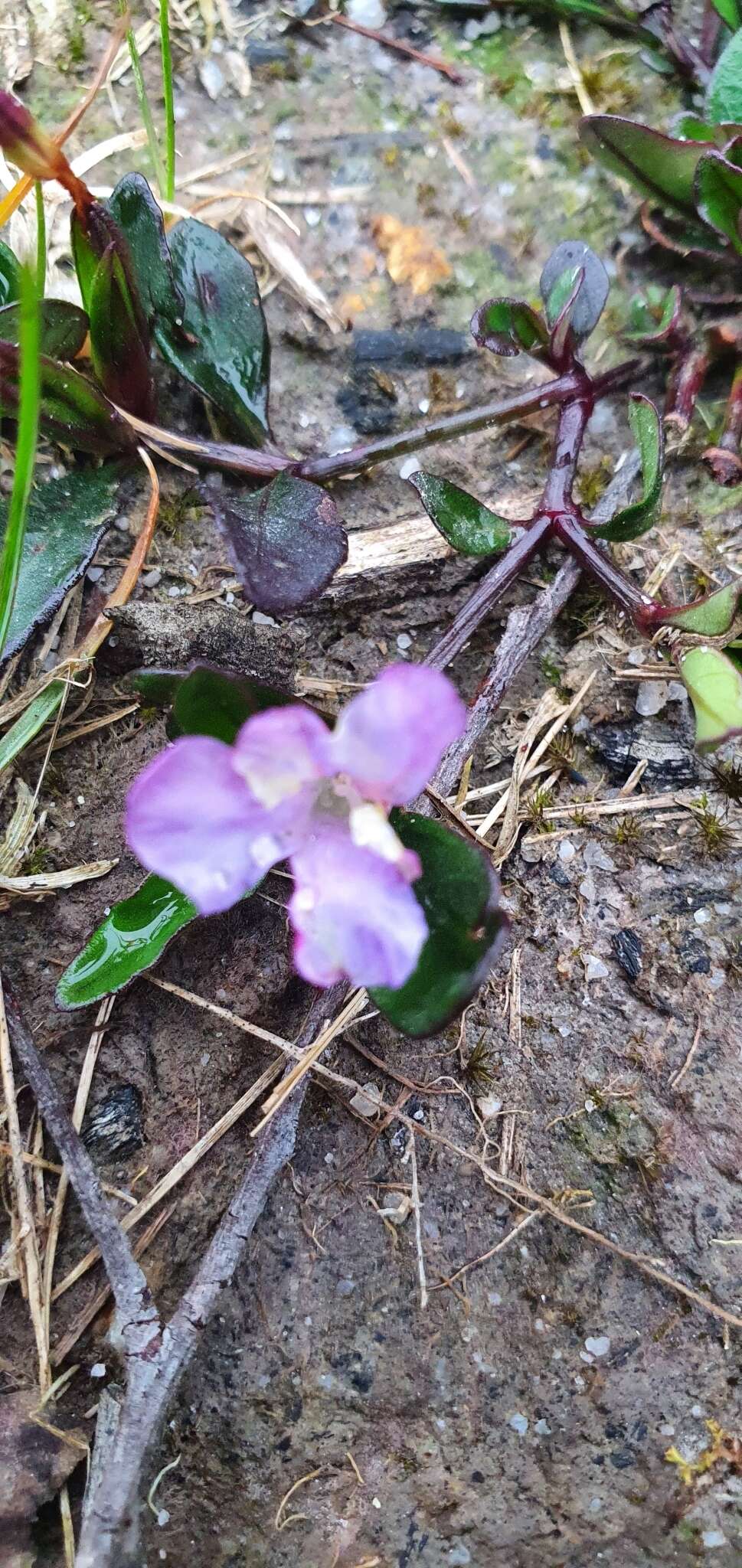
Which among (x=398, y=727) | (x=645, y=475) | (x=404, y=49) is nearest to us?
(x=398, y=727)

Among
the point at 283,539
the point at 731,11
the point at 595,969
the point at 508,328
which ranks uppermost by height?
the point at 731,11

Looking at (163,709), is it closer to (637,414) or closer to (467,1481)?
(637,414)

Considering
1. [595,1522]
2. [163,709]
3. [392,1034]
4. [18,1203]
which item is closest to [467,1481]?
[595,1522]

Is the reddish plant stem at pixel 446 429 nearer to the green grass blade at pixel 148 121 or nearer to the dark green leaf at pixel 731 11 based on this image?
the green grass blade at pixel 148 121

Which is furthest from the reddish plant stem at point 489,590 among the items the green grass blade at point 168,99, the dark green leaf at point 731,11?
the dark green leaf at point 731,11

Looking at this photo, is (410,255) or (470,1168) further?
(410,255)

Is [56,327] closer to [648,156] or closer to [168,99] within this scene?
[168,99]

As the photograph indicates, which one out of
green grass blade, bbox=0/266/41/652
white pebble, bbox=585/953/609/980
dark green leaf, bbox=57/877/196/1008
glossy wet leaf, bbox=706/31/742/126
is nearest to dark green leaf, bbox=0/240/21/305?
green grass blade, bbox=0/266/41/652

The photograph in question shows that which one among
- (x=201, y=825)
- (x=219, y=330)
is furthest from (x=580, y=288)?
Answer: (x=201, y=825)
